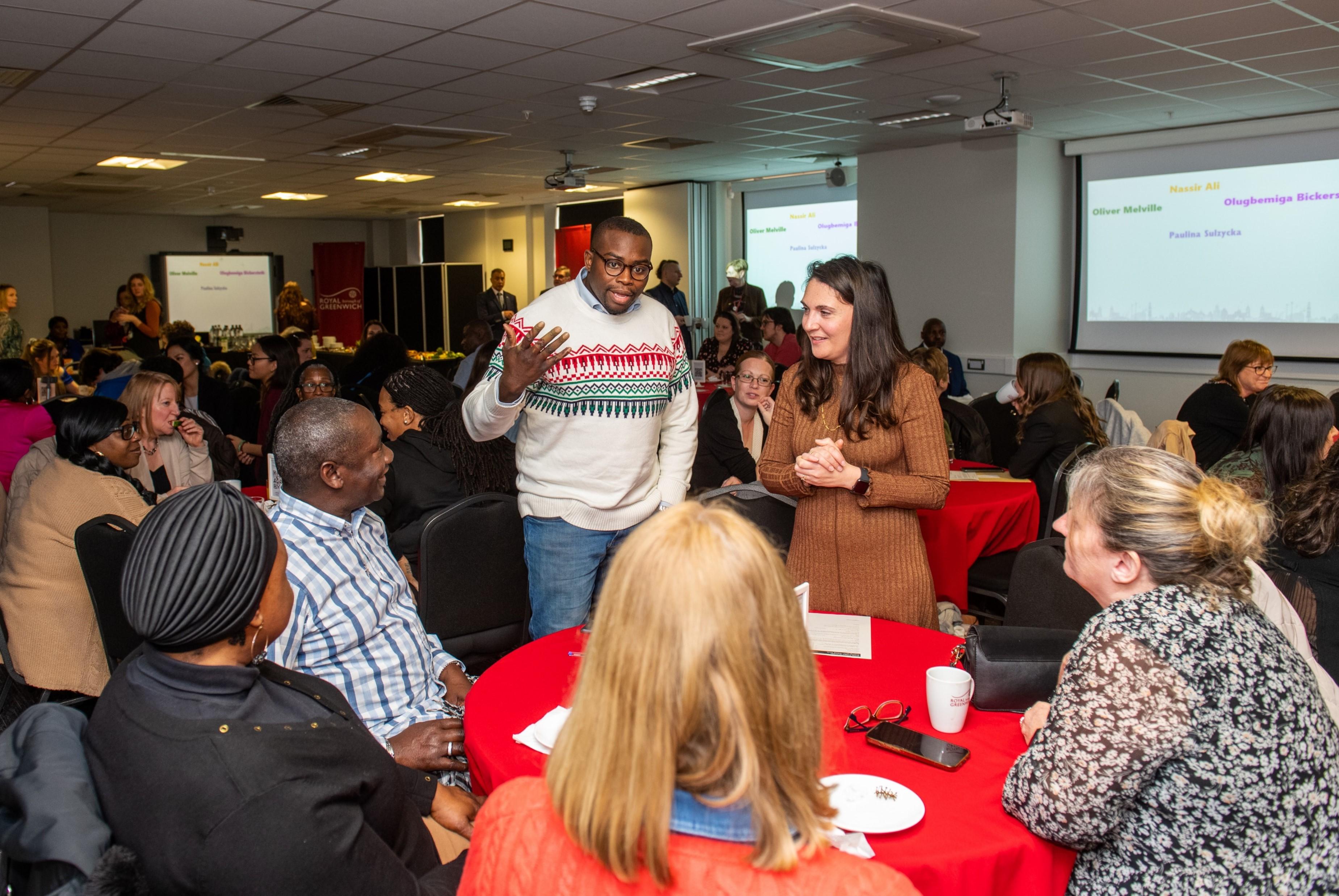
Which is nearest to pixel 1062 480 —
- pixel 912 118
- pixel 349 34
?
pixel 349 34

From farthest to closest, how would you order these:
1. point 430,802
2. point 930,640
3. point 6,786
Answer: point 930,640 < point 430,802 < point 6,786

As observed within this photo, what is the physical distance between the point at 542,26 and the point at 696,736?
4.85m

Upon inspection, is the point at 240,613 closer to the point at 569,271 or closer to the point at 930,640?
the point at 930,640

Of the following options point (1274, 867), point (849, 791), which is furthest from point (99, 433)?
point (1274, 867)

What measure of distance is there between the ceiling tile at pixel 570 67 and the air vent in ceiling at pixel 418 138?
2214 millimetres

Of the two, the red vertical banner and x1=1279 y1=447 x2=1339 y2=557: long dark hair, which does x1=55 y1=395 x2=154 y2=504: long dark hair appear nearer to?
x1=1279 y1=447 x2=1339 y2=557: long dark hair

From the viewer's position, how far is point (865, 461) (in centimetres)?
249

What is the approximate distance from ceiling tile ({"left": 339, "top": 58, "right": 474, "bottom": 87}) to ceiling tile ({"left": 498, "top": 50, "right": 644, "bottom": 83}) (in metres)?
0.34

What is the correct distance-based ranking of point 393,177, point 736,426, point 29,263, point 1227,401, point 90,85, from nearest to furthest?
point 736,426, point 1227,401, point 90,85, point 393,177, point 29,263

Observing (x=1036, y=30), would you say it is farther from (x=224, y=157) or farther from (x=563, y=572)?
(x=224, y=157)

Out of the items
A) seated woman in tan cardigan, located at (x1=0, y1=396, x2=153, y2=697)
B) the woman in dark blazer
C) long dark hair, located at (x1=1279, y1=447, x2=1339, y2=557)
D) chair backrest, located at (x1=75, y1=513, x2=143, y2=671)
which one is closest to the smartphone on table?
long dark hair, located at (x1=1279, y1=447, x2=1339, y2=557)

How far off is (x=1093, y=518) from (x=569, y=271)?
39.1 feet

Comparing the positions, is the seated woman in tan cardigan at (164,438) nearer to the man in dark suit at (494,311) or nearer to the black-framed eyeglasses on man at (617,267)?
the black-framed eyeglasses on man at (617,267)

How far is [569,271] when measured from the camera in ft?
42.7
